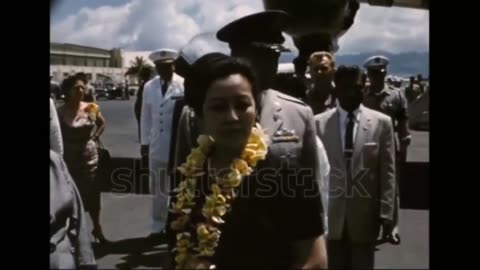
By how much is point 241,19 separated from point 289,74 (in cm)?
24

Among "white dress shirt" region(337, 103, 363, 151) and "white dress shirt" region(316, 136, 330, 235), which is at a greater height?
"white dress shirt" region(337, 103, 363, 151)

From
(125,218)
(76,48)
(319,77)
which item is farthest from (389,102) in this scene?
(76,48)

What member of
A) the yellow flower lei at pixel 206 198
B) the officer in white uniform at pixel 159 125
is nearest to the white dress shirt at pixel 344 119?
the yellow flower lei at pixel 206 198

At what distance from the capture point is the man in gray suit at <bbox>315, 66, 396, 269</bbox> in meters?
2.82

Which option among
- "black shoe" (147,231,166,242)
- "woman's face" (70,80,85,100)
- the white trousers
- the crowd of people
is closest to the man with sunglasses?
the crowd of people

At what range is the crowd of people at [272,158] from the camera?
280cm

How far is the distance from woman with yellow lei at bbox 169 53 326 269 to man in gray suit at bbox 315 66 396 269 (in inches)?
3.8

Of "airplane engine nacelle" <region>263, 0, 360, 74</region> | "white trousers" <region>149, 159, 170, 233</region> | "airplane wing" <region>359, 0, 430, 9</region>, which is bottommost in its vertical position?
"white trousers" <region>149, 159, 170, 233</region>

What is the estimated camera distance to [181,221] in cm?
286

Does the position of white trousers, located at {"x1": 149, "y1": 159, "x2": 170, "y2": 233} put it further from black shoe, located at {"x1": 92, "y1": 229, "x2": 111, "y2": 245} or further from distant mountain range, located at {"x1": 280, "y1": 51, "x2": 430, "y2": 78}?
distant mountain range, located at {"x1": 280, "y1": 51, "x2": 430, "y2": 78}

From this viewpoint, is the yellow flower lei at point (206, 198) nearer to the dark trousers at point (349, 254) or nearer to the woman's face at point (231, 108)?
the woman's face at point (231, 108)

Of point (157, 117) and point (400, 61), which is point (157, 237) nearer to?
point (157, 117)
